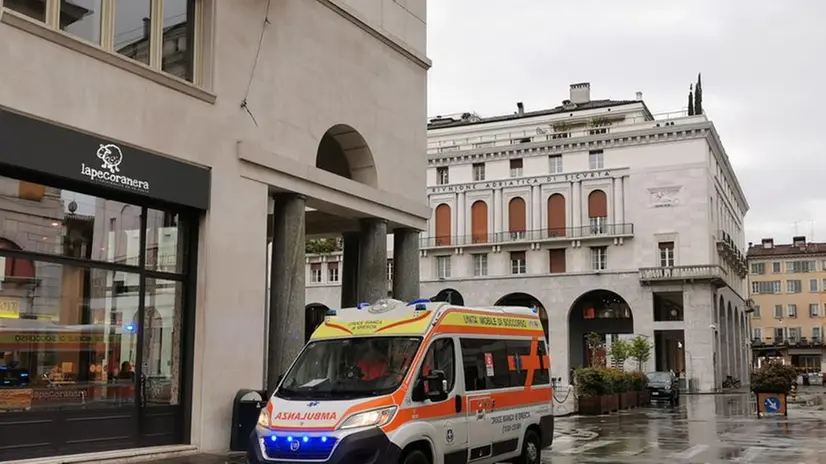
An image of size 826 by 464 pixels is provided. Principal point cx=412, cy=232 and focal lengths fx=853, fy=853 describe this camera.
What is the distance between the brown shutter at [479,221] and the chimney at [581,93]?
684 inches

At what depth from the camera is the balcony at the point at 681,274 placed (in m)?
61.3

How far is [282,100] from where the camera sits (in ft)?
59.7

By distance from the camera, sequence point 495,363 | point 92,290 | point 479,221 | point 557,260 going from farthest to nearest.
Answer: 1. point 479,221
2. point 557,260
3. point 92,290
4. point 495,363

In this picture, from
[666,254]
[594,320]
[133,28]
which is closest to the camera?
[133,28]

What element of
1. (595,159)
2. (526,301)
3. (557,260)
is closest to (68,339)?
(557,260)

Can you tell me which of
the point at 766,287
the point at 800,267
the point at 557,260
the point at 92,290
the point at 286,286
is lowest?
the point at 92,290

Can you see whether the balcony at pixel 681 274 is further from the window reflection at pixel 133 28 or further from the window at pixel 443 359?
the window at pixel 443 359

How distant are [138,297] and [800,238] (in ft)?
409

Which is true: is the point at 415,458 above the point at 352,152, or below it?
below

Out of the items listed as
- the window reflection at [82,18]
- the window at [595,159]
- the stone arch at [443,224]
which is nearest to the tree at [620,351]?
the window at [595,159]

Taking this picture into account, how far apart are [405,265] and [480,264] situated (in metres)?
46.4

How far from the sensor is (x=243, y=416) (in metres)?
16.1

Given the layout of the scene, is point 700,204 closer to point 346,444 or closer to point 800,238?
point 346,444

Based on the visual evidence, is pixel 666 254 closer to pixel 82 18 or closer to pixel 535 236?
pixel 535 236
